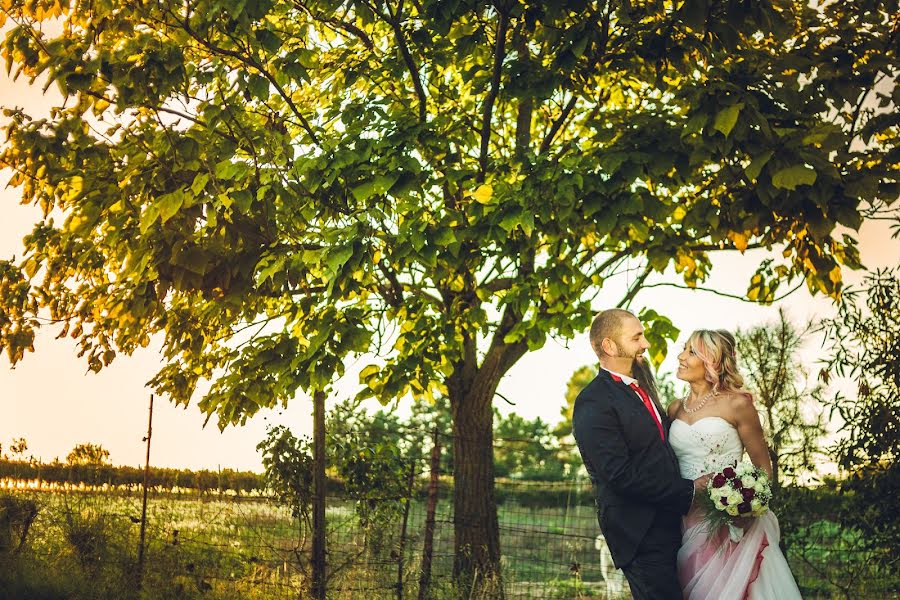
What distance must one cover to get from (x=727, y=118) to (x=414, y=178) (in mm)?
2219

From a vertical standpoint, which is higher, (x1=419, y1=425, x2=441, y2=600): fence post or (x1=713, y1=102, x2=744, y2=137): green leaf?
(x1=713, y1=102, x2=744, y2=137): green leaf

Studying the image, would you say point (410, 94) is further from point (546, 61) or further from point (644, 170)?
point (644, 170)

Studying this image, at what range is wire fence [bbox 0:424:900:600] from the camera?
24.6ft

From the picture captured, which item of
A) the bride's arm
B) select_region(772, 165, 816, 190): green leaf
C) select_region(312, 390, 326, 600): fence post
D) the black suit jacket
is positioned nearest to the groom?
the black suit jacket

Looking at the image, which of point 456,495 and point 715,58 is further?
point 456,495

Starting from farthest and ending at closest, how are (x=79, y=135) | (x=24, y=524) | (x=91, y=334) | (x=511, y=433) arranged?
(x=511, y=433)
(x=91, y=334)
(x=24, y=524)
(x=79, y=135)

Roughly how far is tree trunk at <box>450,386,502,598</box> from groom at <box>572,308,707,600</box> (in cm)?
468

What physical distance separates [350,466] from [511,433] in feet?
153

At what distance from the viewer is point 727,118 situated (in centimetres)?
518

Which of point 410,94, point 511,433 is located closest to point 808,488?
point 410,94

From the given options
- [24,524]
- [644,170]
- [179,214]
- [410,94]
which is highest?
[410,94]

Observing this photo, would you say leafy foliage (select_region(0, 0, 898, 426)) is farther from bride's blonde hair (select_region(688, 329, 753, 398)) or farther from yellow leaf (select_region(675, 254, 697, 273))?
bride's blonde hair (select_region(688, 329, 753, 398))

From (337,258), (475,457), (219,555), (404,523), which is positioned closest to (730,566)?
(337,258)

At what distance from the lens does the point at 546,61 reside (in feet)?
28.8
